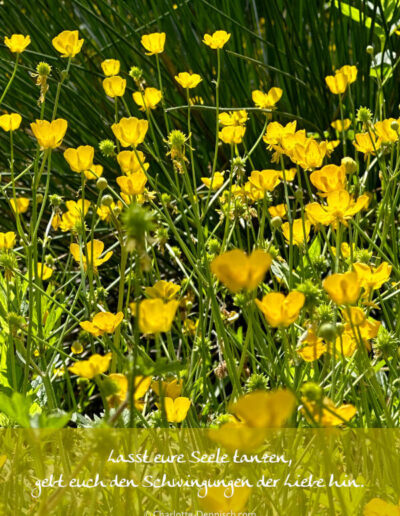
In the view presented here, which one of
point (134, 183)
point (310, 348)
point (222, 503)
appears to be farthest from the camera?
point (134, 183)

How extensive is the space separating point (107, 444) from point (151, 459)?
0.33 m

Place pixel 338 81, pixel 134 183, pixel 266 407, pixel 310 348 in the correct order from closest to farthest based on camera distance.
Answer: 1. pixel 266 407
2. pixel 310 348
3. pixel 134 183
4. pixel 338 81

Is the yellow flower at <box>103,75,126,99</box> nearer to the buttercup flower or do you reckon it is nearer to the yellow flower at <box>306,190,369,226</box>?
the yellow flower at <box>306,190,369,226</box>

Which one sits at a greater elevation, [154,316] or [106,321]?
[106,321]

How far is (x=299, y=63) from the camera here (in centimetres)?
145

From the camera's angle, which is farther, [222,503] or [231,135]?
[231,135]

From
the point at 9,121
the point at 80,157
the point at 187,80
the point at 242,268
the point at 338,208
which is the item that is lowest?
the point at 242,268

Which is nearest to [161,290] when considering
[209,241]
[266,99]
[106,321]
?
[106,321]

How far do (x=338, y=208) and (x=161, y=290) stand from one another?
20 cm

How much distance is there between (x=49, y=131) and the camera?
0.82m

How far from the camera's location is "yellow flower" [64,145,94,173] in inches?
32.9

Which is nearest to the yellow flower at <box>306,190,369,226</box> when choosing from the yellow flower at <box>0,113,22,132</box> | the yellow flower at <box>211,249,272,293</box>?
the yellow flower at <box>211,249,272,293</box>

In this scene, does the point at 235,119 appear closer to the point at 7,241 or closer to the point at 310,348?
the point at 7,241

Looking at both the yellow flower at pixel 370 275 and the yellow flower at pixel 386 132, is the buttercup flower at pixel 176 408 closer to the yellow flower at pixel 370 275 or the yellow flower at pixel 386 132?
the yellow flower at pixel 370 275
